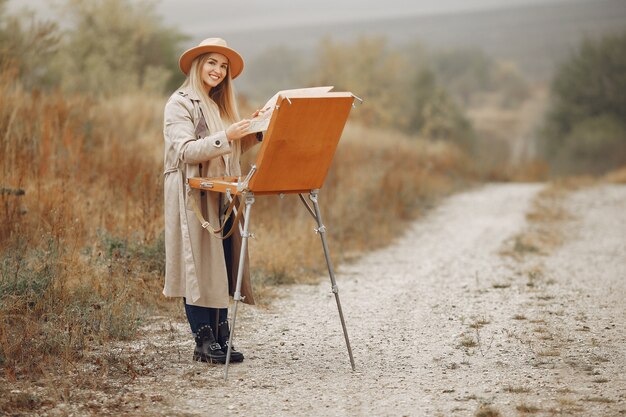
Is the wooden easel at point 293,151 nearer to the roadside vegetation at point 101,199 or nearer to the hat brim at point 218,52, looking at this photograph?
the hat brim at point 218,52

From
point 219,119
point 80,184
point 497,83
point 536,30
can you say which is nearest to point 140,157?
point 80,184

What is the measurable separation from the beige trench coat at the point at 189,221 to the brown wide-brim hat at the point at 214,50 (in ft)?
0.70

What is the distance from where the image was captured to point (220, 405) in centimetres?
493

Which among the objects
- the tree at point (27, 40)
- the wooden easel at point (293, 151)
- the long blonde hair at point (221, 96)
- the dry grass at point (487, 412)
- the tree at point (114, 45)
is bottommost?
the dry grass at point (487, 412)

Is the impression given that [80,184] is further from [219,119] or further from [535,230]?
[535,230]

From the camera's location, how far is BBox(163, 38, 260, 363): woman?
546 centimetres

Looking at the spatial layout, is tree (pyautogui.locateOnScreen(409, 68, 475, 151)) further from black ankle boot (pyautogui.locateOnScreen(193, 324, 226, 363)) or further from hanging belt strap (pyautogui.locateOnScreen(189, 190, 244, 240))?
hanging belt strap (pyautogui.locateOnScreen(189, 190, 244, 240))

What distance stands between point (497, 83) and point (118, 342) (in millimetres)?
115895

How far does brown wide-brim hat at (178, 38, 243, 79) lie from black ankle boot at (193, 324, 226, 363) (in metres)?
1.76

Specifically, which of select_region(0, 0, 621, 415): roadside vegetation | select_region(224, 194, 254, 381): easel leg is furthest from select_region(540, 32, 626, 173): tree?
select_region(224, 194, 254, 381): easel leg

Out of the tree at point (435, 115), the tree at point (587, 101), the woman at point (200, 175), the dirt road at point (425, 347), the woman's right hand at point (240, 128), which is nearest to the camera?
the dirt road at point (425, 347)

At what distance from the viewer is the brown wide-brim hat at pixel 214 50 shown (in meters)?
5.58

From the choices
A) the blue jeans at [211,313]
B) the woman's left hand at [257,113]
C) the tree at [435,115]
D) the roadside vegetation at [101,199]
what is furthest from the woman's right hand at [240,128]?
the tree at [435,115]

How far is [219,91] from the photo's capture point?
587 cm
